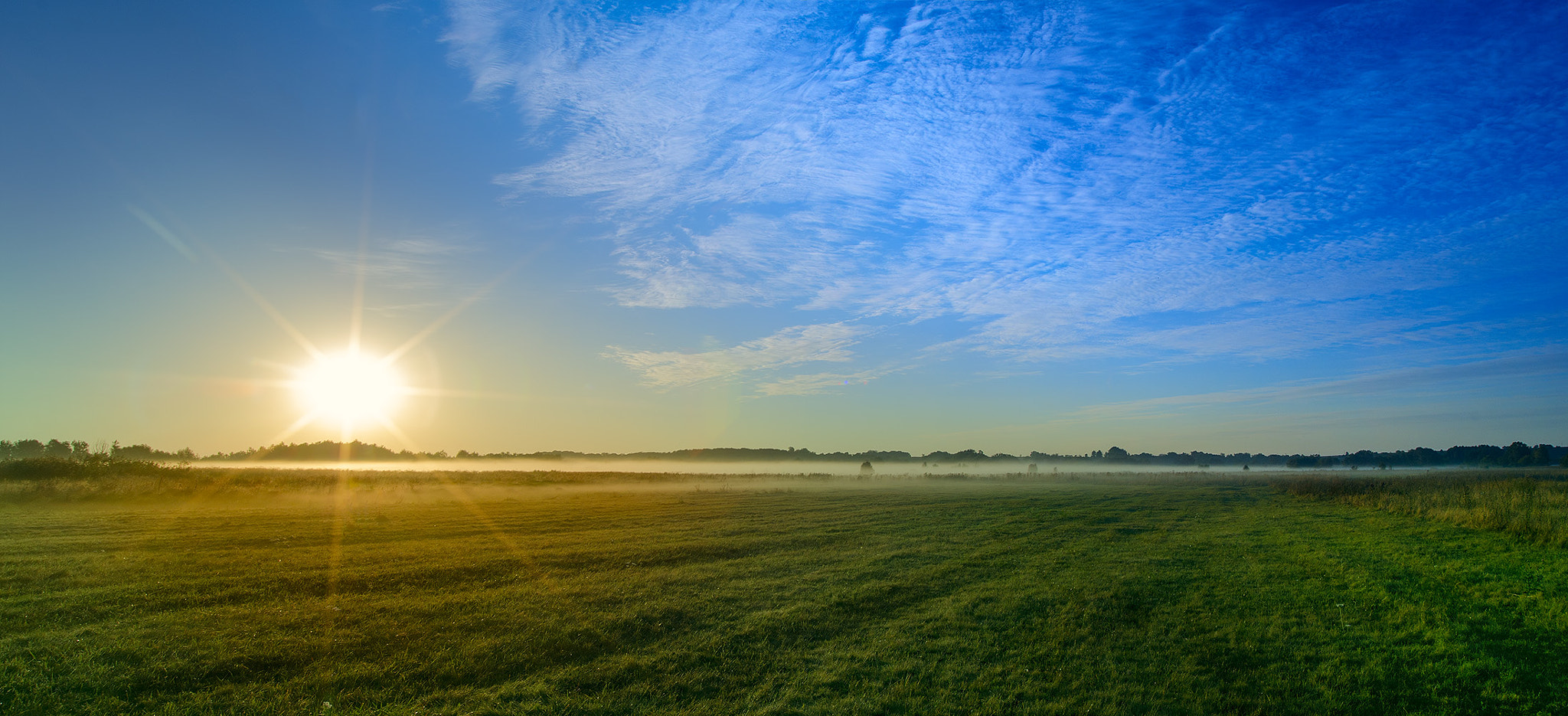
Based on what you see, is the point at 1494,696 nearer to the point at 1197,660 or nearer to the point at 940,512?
the point at 1197,660

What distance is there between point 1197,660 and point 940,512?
77.4ft

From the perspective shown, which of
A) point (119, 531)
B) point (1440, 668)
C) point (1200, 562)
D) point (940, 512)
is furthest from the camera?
point (940, 512)

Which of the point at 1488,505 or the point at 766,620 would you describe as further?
the point at 1488,505

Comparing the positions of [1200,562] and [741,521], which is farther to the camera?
[741,521]

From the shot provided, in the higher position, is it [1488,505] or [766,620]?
[1488,505]

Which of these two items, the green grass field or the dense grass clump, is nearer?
the green grass field

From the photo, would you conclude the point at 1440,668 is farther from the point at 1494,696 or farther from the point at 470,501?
the point at 470,501

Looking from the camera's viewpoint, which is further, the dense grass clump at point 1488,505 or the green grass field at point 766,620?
the dense grass clump at point 1488,505

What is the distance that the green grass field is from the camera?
9.10 meters

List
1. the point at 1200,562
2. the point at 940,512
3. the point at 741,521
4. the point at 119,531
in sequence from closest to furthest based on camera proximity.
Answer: the point at 1200,562 → the point at 119,531 → the point at 741,521 → the point at 940,512

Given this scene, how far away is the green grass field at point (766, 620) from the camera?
9.10 metres

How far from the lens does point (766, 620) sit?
41.9ft

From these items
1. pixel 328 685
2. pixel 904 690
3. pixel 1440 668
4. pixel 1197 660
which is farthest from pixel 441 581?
pixel 1440 668

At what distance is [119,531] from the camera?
72.3ft
